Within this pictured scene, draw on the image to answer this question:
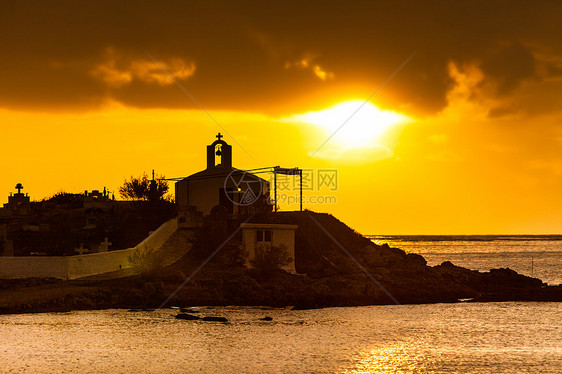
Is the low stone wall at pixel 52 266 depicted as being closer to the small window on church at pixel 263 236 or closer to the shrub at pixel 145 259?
the shrub at pixel 145 259

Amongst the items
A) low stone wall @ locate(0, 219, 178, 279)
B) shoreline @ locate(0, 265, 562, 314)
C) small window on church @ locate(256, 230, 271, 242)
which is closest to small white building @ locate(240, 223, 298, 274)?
small window on church @ locate(256, 230, 271, 242)

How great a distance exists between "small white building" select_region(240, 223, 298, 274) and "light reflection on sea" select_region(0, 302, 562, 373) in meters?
8.83

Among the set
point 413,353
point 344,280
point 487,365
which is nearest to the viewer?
point 487,365

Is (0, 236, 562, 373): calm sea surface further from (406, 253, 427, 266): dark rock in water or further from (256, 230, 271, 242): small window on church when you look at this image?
(406, 253, 427, 266): dark rock in water

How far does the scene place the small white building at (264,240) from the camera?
2189 inches

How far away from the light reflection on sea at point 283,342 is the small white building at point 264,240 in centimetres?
883

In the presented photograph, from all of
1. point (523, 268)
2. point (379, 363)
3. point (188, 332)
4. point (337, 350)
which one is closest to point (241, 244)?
point (188, 332)

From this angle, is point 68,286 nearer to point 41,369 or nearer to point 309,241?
point 41,369

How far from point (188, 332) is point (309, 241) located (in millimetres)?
27466

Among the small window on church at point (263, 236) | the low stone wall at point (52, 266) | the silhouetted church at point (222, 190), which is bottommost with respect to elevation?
the low stone wall at point (52, 266)

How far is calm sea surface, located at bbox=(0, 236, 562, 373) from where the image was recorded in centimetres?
2944

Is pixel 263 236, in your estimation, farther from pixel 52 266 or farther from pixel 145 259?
pixel 52 266

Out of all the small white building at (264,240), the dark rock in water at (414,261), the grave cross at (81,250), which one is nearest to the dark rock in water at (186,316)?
the grave cross at (81,250)

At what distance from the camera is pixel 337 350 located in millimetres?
33656
